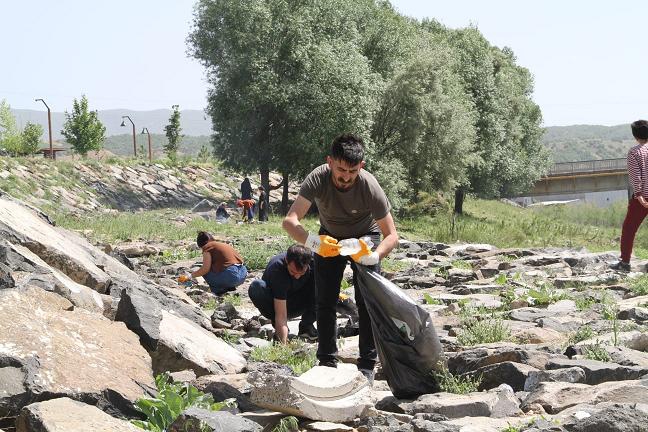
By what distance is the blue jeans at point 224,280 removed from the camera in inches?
500

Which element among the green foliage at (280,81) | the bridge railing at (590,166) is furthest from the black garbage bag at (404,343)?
the bridge railing at (590,166)

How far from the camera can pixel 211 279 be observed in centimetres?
1276

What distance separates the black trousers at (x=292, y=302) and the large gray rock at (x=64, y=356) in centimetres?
304

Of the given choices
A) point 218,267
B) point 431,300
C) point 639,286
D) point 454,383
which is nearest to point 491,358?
point 454,383

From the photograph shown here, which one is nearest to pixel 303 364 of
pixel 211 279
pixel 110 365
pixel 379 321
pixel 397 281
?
pixel 379 321

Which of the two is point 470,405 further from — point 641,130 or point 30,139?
point 30,139

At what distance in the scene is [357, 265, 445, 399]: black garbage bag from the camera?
6.41 meters

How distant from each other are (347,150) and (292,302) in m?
3.47

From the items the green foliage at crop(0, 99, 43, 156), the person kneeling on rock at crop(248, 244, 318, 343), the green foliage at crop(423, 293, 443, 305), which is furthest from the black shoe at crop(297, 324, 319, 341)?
the green foliage at crop(0, 99, 43, 156)

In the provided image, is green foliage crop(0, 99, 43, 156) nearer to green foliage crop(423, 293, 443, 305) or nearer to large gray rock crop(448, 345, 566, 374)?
green foliage crop(423, 293, 443, 305)

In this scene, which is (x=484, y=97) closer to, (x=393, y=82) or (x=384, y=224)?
(x=393, y=82)

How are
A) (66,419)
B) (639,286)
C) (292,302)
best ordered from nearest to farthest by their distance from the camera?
1. (66,419)
2. (292,302)
3. (639,286)

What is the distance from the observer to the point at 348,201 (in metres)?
6.78

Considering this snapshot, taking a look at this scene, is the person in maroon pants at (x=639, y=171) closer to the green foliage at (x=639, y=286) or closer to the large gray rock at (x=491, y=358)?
the green foliage at (x=639, y=286)
